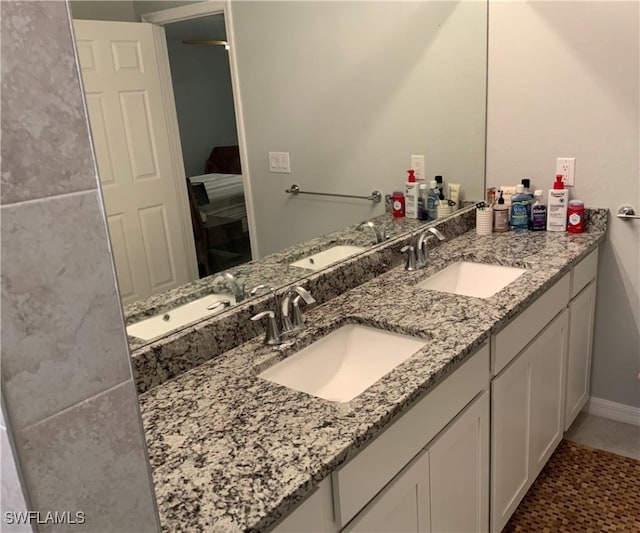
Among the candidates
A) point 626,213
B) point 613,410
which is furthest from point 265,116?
point 613,410

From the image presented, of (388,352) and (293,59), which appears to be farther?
(293,59)

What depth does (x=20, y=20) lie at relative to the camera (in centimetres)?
54

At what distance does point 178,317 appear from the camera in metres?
1.43

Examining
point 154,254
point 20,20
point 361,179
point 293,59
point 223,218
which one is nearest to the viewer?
point 20,20

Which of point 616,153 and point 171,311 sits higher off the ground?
point 616,153

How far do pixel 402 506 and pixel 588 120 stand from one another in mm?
1785

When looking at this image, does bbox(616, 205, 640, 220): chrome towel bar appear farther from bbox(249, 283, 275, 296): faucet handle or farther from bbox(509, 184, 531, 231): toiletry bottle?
bbox(249, 283, 275, 296): faucet handle

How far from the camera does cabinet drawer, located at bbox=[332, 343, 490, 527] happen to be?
3.67 ft

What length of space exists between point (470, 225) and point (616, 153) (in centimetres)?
66

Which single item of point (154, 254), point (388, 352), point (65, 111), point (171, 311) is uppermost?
point (65, 111)

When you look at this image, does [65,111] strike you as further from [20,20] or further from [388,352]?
[388,352]

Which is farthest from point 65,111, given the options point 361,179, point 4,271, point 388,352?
point 361,179

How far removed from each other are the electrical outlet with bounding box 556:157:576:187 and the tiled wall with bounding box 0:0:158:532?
2.25 m

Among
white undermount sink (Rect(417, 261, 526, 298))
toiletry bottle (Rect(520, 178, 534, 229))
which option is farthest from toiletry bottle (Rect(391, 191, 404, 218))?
toiletry bottle (Rect(520, 178, 534, 229))
